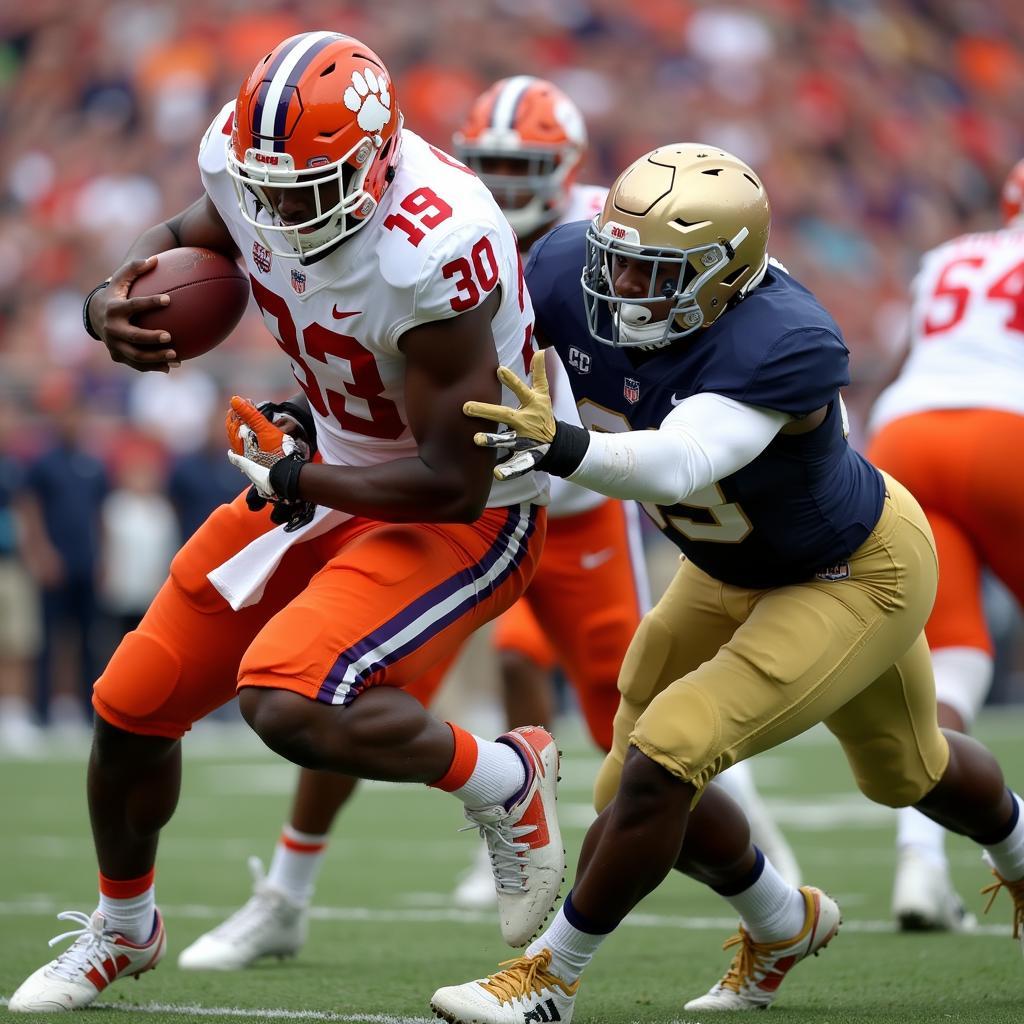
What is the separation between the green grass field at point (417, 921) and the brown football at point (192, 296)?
1.36 m

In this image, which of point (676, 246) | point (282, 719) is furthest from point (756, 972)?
point (676, 246)

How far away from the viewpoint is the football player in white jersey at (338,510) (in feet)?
10.9

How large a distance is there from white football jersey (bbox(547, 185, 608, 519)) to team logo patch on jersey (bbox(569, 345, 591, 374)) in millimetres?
701

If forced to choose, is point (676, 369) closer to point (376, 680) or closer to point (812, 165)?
point (376, 680)

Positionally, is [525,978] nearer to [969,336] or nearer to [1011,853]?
[1011,853]

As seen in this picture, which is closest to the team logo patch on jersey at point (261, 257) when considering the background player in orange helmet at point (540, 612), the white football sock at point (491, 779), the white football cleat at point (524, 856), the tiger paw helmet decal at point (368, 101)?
the tiger paw helmet decal at point (368, 101)

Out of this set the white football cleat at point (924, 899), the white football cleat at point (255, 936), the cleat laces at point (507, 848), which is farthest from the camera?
the white football cleat at point (924, 899)

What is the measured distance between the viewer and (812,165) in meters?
14.4

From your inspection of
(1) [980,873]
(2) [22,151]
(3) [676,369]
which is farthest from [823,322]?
(2) [22,151]

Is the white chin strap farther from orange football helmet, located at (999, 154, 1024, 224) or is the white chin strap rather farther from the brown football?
orange football helmet, located at (999, 154, 1024, 224)

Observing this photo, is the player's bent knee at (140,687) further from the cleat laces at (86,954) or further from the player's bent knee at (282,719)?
the cleat laces at (86,954)

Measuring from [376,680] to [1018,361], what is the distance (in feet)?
7.67

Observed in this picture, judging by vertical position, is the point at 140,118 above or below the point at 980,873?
below

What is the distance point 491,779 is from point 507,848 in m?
0.16
